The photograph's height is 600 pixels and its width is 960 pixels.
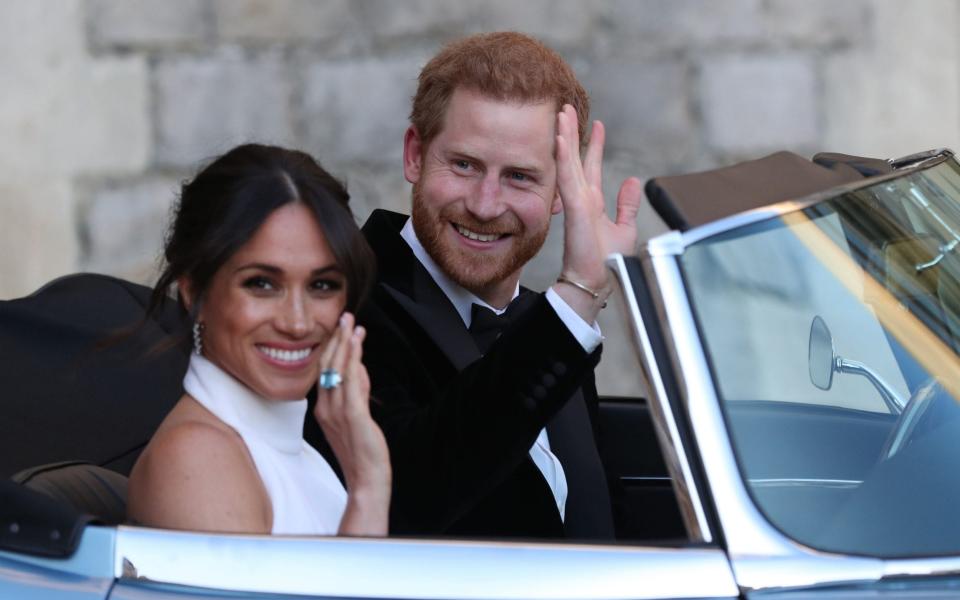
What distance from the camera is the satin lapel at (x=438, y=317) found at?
8.85 ft

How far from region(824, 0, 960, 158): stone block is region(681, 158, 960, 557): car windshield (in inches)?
135

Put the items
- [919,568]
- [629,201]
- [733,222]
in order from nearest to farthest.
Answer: [919,568], [733,222], [629,201]

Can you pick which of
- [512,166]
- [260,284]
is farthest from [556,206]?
[260,284]

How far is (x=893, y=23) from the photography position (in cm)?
575

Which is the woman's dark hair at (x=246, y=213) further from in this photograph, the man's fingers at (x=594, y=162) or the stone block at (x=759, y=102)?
the stone block at (x=759, y=102)

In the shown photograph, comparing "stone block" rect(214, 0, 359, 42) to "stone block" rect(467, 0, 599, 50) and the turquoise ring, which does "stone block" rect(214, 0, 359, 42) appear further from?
the turquoise ring

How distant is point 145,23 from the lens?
570 cm

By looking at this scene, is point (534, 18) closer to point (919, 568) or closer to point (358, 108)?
point (358, 108)

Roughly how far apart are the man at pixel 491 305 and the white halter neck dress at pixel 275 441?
142 millimetres

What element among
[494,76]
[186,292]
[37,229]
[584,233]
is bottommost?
[37,229]

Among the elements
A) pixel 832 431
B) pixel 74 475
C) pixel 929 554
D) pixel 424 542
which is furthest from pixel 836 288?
pixel 74 475

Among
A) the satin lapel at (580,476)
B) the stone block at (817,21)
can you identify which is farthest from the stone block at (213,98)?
the satin lapel at (580,476)

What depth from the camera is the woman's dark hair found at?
2271mm

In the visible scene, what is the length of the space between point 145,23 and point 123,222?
0.75 m
